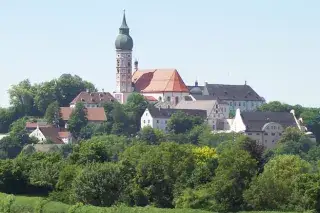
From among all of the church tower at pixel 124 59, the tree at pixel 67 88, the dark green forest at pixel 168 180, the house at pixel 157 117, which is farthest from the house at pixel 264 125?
the dark green forest at pixel 168 180

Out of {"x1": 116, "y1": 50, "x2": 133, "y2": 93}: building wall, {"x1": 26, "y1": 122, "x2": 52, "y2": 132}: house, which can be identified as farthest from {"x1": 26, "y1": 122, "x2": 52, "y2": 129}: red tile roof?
{"x1": 116, "y1": 50, "x2": 133, "y2": 93}: building wall

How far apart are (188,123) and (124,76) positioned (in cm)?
2681

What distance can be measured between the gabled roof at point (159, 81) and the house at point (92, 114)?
2023 cm

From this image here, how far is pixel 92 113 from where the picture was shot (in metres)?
142

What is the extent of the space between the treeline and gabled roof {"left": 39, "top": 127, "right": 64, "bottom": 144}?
59.6 meters

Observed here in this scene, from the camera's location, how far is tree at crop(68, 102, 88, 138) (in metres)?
138

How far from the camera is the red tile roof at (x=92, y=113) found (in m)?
141

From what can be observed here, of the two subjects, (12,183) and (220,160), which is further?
(12,183)

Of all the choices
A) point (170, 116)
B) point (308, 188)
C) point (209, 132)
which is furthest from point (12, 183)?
point (170, 116)

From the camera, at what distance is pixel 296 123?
463 ft

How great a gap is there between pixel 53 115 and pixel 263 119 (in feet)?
85.3

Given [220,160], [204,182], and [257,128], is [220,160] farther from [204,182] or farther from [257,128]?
[257,128]

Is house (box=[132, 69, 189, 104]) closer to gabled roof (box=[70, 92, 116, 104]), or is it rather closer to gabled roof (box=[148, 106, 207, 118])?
gabled roof (box=[70, 92, 116, 104])

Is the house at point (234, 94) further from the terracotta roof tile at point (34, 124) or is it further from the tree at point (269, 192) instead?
the tree at point (269, 192)
